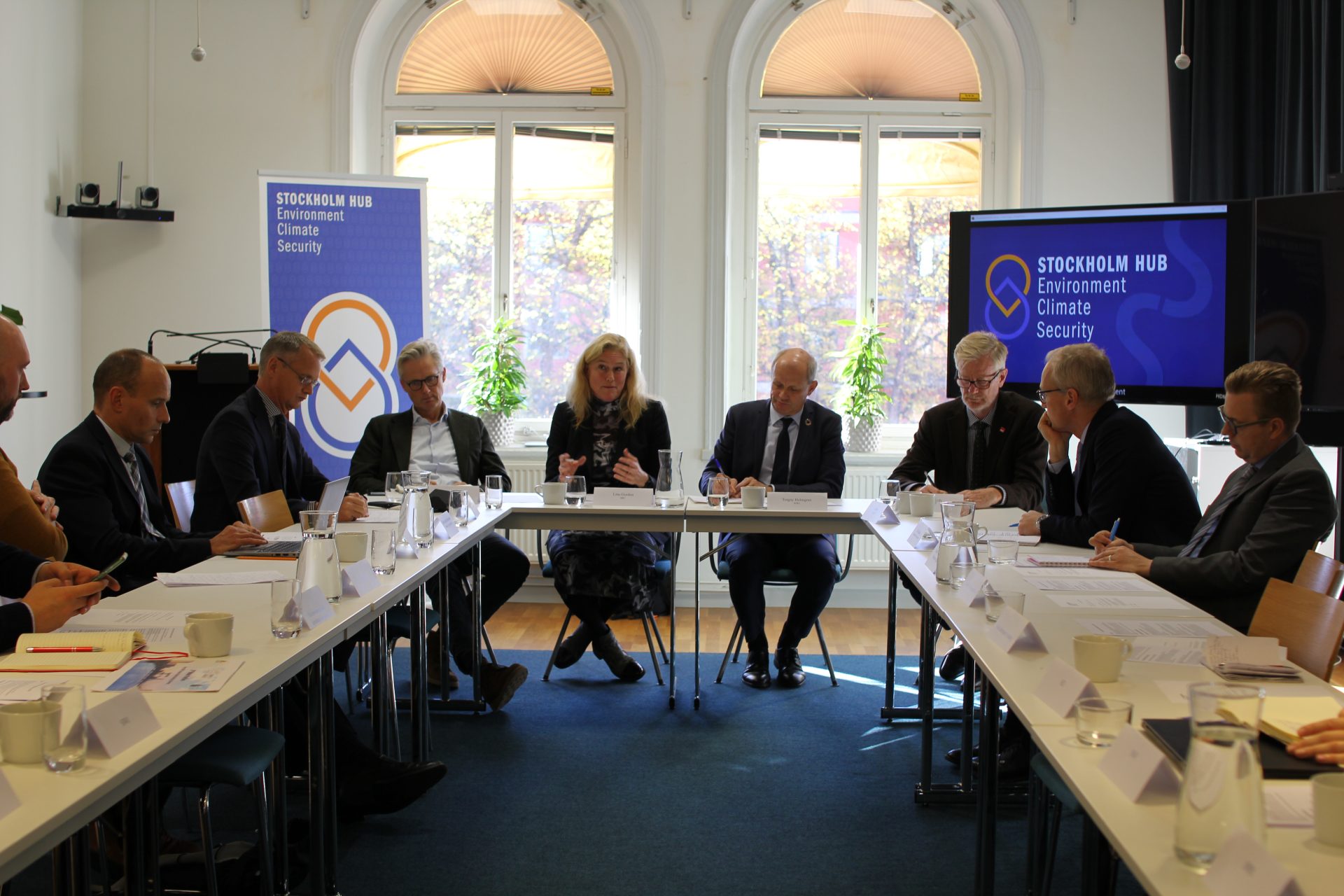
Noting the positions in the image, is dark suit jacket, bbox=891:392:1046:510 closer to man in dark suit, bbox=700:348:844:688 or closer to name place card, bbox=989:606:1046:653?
man in dark suit, bbox=700:348:844:688

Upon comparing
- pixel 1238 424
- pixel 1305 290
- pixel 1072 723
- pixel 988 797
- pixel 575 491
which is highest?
pixel 1305 290

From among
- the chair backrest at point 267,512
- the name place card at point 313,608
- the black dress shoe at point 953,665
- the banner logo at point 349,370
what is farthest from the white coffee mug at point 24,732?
the banner logo at point 349,370

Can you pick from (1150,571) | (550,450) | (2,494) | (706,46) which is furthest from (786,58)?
(2,494)

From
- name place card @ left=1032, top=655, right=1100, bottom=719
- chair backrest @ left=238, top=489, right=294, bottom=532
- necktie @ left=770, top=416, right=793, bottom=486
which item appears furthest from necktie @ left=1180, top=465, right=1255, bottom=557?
chair backrest @ left=238, top=489, right=294, bottom=532

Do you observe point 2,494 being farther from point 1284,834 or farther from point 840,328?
point 840,328

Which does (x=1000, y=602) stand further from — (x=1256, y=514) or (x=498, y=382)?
(x=498, y=382)

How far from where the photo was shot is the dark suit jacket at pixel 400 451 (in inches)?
187

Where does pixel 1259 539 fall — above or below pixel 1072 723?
above

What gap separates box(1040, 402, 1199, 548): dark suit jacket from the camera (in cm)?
340

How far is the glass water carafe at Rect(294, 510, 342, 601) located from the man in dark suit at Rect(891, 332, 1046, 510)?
2.45m

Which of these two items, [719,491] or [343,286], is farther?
[343,286]

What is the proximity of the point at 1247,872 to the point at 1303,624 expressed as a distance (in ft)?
4.40

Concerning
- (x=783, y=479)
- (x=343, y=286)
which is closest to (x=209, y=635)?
(x=783, y=479)

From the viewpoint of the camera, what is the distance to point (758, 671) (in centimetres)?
472
